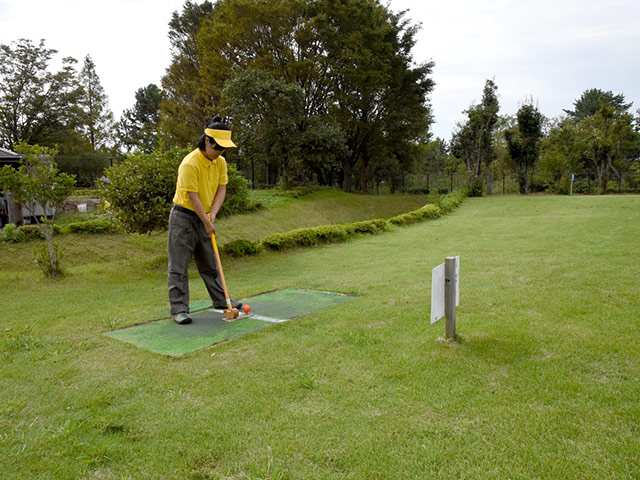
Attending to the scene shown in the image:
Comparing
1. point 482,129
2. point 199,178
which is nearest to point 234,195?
point 199,178

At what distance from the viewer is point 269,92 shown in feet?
71.6

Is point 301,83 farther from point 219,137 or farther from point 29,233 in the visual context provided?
point 219,137

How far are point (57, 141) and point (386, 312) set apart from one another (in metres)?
35.1

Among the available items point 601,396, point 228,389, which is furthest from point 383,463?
point 601,396

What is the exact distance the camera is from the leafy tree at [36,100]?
3014 cm

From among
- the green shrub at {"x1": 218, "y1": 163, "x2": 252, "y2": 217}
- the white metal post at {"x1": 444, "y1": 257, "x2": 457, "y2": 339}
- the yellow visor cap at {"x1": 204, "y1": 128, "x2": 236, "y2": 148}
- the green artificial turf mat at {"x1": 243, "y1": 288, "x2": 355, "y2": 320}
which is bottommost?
the green artificial turf mat at {"x1": 243, "y1": 288, "x2": 355, "y2": 320}

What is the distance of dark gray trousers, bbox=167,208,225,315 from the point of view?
505 centimetres

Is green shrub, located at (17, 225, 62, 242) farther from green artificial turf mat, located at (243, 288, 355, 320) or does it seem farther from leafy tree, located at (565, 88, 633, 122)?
leafy tree, located at (565, 88, 633, 122)

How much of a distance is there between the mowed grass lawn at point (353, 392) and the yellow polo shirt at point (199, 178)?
151cm

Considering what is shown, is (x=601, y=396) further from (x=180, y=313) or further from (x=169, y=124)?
(x=169, y=124)

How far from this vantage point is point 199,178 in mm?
5211

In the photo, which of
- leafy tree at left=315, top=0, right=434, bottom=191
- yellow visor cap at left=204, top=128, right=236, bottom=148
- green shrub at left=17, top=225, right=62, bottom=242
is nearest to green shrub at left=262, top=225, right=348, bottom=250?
green shrub at left=17, top=225, right=62, bottom=242

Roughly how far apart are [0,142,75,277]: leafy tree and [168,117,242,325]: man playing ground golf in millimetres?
3954

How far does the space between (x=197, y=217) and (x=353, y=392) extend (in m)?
3.22
